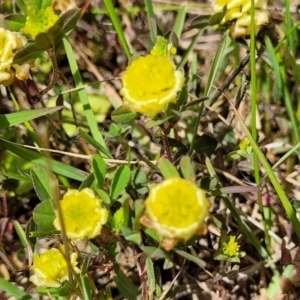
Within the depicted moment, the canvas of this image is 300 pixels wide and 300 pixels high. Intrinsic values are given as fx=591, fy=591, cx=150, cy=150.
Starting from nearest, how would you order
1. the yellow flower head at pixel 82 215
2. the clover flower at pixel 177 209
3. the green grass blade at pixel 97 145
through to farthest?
the clover flower at pixel 177 209
the yellow flower head at pixel 82 215
the green grass blade at pixel 97 145

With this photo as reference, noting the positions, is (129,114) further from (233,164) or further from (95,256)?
(233,164)

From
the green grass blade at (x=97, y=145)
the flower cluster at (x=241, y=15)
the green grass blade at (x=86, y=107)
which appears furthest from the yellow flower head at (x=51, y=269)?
the flower cluster at (x=241, y=15)

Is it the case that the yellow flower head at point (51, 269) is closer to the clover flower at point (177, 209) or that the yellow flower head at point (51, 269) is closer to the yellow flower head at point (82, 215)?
the yellow flower head at point (82, 215)

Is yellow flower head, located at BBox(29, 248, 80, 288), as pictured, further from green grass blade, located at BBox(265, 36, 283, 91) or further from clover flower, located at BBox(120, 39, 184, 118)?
green grass blade, located at BBox(265, 36, 283, 91)

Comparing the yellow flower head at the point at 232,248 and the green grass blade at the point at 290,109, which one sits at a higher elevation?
the green grass blade at the point at 290,109

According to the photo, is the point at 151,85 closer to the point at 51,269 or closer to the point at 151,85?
the point at 151,85

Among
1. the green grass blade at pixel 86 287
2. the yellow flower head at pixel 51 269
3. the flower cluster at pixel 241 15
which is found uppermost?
the flower cluster at pixel 241 15

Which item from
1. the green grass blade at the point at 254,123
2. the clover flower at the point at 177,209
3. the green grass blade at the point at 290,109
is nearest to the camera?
the clover flower at the point at 177,209
